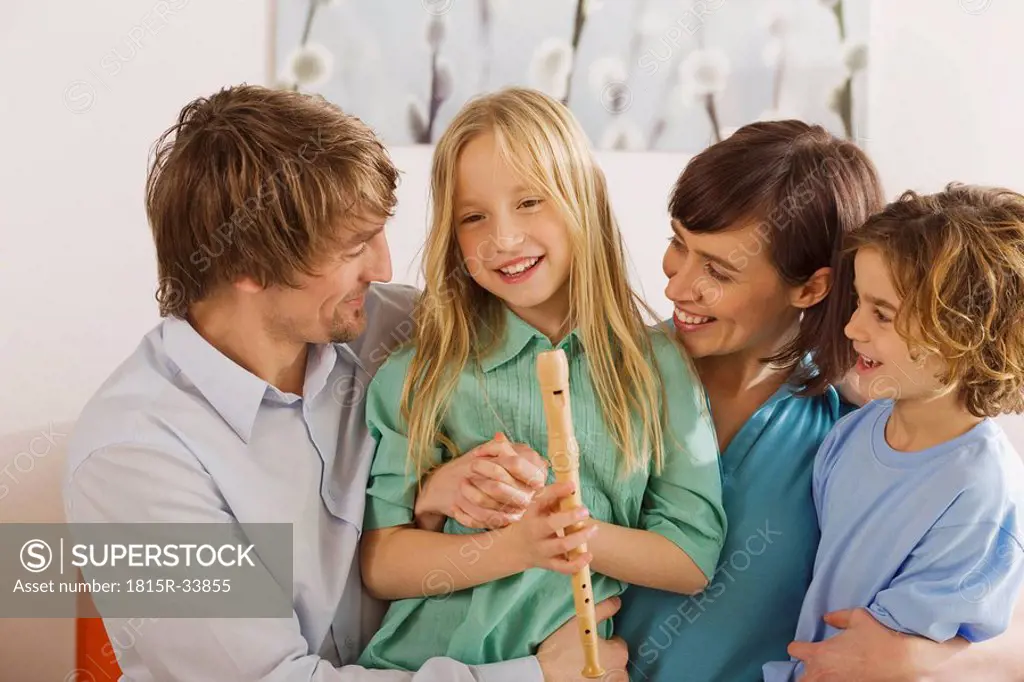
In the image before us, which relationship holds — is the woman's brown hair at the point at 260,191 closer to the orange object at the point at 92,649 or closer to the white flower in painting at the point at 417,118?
the orange object at the point at 92,649

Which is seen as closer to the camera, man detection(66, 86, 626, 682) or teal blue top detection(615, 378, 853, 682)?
man detection(66, 86, 626, 682)

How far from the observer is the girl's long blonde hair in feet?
4.21

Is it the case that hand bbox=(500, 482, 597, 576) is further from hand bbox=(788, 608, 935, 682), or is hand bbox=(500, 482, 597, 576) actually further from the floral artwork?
the floral artwork

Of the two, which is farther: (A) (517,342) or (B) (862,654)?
(A) (517,342)

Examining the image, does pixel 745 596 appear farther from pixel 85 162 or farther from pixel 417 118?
pixel 85 162

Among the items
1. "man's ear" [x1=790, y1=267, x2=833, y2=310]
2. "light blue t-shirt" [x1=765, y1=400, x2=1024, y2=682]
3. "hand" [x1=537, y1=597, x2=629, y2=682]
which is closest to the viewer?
"light blue t-shirt" [x1=765, y1=400, x2=1024, y2=682]

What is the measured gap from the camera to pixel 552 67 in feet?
8.12

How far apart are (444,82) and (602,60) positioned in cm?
38

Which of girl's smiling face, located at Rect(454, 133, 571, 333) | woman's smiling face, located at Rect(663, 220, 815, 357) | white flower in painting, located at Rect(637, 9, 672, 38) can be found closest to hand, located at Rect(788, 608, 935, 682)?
woman's smiling face, located at Rect(663, 220, 815, 357)

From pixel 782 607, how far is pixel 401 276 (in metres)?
1.30

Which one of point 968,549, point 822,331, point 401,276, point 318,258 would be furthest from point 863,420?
point 401,276

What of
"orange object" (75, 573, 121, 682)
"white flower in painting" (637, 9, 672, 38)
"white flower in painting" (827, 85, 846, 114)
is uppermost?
"white flower in painting" (637, 9, 672, 38)

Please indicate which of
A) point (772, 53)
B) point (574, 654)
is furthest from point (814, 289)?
point (772, 53)

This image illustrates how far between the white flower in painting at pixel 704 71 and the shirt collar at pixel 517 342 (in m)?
1.41
